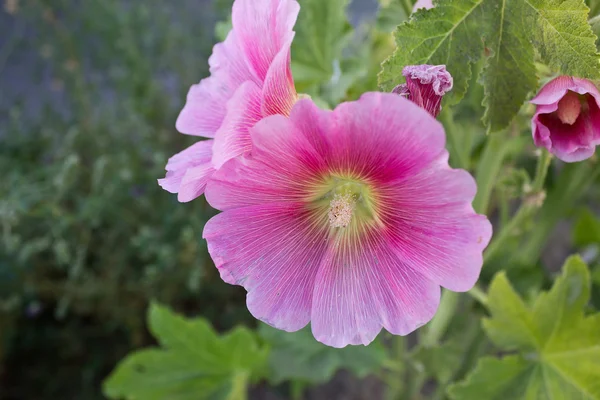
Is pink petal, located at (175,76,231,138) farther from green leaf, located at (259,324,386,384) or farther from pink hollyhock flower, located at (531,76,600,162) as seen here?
green leaf, located at (259,324,386,384)

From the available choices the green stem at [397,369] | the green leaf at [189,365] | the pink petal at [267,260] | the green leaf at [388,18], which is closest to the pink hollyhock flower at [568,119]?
the pink petal at [267,260]

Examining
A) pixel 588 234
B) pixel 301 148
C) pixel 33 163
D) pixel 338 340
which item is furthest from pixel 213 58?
pixel 33 163

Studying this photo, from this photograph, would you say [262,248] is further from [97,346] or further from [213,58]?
[97,346]

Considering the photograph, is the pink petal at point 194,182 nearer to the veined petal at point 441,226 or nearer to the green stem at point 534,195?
the veined petal at point 441,226

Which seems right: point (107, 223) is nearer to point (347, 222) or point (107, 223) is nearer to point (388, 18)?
point (388, 18)

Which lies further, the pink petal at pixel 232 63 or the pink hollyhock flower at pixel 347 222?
the pink petal at pixel 232 63

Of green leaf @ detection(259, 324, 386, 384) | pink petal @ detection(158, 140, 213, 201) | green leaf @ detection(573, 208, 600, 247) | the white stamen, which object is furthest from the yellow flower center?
green leaf @ detection(573, 208, 600, 247)

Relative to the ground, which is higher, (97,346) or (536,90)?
(97,346)
